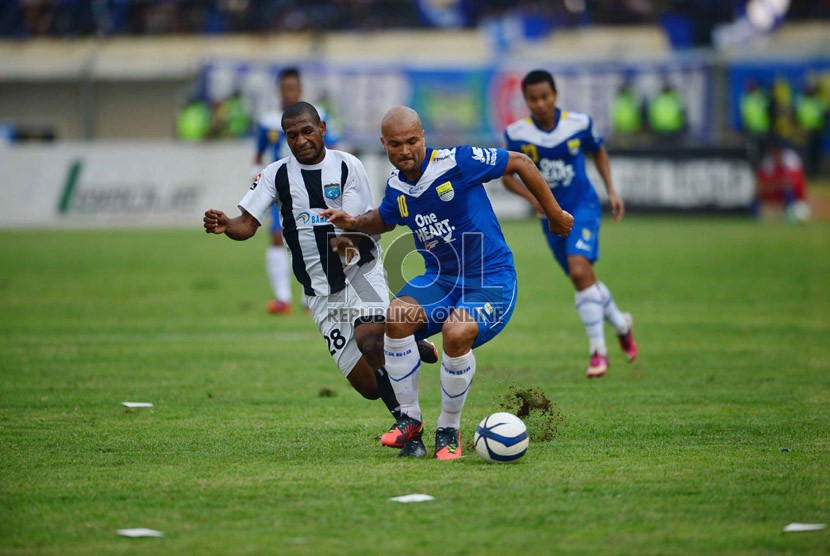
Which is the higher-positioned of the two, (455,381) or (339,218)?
(339,218)

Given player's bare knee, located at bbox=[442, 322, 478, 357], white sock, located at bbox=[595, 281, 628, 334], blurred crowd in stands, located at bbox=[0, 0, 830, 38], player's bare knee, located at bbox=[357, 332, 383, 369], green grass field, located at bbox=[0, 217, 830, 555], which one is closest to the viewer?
green grass field, located at bbox=[0, 217, 830, 555]

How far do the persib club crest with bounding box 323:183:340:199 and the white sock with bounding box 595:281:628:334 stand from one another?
3672mm

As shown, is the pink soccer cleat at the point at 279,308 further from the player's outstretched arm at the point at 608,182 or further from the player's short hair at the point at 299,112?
the player's short hair at the point at 299,112

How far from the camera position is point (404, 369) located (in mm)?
7035

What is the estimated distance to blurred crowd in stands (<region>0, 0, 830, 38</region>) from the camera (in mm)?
38375

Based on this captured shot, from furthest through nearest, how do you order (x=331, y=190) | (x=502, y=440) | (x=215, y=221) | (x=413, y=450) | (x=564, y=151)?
(x=564, y=151), (x=331, y=190), (x=215, y=221), (x=413, y=450), (x=502, y=440)

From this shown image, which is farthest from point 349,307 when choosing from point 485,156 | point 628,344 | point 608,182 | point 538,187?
point 628,344

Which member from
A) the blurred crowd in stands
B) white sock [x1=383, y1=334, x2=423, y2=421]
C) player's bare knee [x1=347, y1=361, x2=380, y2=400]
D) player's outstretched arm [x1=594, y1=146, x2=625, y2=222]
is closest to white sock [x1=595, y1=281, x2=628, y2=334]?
player's outstretched arm [x1=594, y1=146, x2=625, y2=222]

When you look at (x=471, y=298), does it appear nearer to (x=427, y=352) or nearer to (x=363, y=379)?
(x=427, y=352)

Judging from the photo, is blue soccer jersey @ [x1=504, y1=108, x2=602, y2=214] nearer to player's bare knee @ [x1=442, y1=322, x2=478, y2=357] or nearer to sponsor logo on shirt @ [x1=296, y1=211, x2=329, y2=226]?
sponsor logo on shirt @ [x1=296, y1=211, x2=329, y2=226]

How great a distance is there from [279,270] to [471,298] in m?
7.73

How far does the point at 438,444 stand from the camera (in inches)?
272

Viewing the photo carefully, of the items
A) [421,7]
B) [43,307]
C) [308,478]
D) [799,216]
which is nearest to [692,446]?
[308,478]

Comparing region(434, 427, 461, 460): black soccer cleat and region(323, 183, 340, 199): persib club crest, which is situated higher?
region(323, 183, 340, 199): persib club crest
